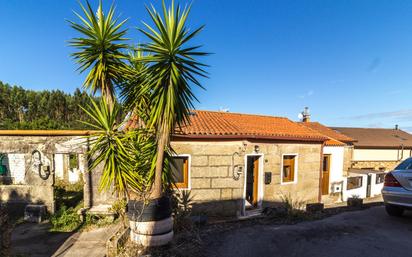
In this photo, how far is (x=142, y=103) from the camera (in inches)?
159

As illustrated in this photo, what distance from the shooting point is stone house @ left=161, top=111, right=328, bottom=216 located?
7.31 meters

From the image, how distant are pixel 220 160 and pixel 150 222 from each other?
4.36 metres

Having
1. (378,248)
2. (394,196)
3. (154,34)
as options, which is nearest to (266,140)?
(394,196)

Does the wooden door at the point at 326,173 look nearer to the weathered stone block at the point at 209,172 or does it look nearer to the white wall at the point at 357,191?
the white wall at the point at 357,191

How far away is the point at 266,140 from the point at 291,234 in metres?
4.55

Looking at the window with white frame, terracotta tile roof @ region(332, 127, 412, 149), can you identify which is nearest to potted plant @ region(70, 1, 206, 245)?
the window with white frame

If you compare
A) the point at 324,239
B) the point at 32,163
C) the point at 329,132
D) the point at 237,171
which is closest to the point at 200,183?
the point at 237,171

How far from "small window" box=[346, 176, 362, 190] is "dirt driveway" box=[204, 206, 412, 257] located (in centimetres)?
988

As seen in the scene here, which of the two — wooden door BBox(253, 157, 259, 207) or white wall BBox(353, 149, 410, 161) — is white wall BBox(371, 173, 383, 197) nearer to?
white wall BBox(353, 149, 410, 161)

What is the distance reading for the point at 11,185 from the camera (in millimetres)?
7359

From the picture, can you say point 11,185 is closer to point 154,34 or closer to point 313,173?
point 154,34

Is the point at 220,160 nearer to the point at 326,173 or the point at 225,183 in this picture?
the point at 225,183

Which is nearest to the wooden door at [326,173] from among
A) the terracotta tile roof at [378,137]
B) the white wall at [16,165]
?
the terracotta tile roof at [378,137]

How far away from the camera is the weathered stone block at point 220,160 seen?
743cm
